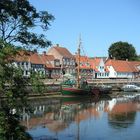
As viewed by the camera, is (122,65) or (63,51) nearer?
(63,51)

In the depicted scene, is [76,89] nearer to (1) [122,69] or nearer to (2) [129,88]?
(2) [129,88]

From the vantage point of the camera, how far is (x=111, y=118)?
130ft

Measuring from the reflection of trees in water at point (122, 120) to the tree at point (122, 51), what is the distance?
93.3m

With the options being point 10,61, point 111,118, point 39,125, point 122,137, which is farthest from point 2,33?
point 111,118

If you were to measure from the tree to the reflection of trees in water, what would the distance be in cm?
9330

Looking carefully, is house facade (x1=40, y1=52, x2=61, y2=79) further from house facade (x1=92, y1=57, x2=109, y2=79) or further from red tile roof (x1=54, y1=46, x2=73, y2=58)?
house facade (x1=92, y1=57, x2=109, y2=79)

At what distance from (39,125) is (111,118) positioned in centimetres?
909

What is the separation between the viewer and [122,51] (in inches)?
5423

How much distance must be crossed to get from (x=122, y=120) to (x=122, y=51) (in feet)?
334

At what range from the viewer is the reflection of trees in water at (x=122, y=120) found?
111 ft

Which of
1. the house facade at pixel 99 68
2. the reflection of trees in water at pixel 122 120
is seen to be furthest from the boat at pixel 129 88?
the reflection of trees in water at pixel 122 120

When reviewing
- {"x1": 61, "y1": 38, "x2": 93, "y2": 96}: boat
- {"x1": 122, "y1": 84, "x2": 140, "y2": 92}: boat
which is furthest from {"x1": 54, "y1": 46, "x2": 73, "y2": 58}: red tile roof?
{"x1": 61, "y1": 38, "x2": 93, "y2": 96}: boat

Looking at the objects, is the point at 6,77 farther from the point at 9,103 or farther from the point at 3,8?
the point at 3,8

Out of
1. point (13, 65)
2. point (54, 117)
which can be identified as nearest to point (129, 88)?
point (54, 117)
